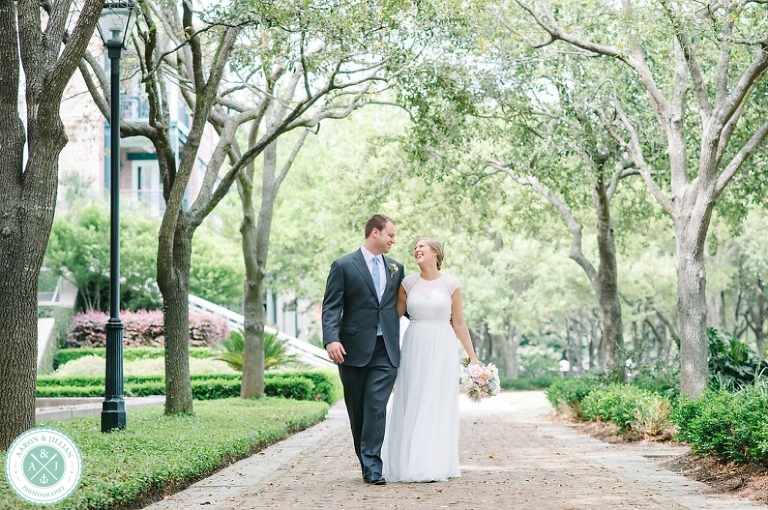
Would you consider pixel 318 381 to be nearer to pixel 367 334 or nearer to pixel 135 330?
pixel 135 330

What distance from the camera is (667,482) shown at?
891 cm

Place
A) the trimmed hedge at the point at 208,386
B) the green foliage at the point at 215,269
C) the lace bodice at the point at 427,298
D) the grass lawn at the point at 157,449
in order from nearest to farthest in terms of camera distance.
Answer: the grass lawn at the point at 157,449, the lace bodice at the point at 427,298, the trimmed hedge at the point at 208,386, the green foliage at the point at 215,269

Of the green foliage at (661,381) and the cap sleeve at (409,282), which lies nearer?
the cap sleeve at (409,282)

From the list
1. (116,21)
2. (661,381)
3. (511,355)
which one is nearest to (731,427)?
(116,21)

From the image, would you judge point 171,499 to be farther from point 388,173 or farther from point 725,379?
point 388,173

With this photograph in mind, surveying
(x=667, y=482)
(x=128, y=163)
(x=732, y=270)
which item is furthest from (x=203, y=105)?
(x=128, y=163)

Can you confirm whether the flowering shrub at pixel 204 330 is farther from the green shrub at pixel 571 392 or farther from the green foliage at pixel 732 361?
the green foliage at pixel 732 361

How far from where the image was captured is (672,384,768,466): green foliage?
8156 mm

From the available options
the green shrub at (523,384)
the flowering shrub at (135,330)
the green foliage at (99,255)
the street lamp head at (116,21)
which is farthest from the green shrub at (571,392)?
the green shrub at (523,384)

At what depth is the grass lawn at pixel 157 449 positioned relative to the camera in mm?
7051

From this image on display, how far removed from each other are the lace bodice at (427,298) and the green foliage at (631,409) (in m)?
5.14

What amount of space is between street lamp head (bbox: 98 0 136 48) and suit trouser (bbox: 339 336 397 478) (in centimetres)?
552

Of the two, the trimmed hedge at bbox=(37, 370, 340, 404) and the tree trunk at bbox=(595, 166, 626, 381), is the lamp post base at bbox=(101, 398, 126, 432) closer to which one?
the trimmed hedge at bbox=(37, 370, 340, 404)

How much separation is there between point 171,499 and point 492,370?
3.24 m
